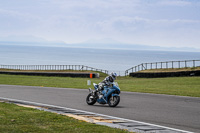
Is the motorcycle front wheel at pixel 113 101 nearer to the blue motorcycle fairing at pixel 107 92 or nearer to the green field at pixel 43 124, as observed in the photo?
the blue motorcycle fairing at pixel 107 92

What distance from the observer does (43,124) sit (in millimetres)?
9305

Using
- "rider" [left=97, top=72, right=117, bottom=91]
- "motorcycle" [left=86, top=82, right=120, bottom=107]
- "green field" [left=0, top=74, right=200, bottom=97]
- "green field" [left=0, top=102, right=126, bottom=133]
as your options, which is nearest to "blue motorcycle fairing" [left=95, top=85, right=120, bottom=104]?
"motorcycle" [left=86, top=82, right=120, bottom=107]

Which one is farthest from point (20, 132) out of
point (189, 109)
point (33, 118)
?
point (189, 109)

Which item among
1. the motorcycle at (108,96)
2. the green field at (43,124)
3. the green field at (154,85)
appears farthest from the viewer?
the green field at (154,85)

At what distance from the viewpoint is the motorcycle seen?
13844 mm

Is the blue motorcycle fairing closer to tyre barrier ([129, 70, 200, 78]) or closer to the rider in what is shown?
the rider

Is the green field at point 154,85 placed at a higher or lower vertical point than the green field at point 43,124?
higher

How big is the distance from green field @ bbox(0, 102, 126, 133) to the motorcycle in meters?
3.63

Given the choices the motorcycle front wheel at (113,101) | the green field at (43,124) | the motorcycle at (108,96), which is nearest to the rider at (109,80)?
the motorcycle at (108,96)

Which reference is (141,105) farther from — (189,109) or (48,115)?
(48,115)

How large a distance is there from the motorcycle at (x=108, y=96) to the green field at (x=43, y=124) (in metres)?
3.63

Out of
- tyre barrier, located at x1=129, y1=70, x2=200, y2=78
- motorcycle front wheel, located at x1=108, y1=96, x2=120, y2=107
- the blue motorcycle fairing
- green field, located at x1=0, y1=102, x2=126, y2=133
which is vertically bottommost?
green field, located at x1=0, y1=102, x2=126, y2=133

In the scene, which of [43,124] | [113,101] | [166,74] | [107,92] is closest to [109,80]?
[107,92]

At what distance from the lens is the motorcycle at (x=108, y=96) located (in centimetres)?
1384
